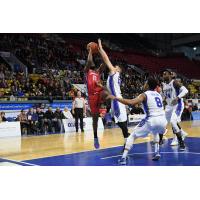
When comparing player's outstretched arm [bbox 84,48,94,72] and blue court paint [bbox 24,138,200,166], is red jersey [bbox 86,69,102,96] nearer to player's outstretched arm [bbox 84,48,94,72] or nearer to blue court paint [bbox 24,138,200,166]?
player's outstretched arm [bbox 84,48,94,72]

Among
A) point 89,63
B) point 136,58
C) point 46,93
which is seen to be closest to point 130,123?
point 46,93

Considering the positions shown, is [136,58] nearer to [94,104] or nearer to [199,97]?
[199,97]

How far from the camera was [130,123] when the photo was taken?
16.5 m

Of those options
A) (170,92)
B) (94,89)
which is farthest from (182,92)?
(94,89)

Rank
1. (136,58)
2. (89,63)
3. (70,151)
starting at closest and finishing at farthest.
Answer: (89,63)
(70,151)
(136,58)

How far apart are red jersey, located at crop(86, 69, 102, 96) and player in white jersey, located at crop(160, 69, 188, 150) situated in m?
1.98

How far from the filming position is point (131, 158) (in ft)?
22.1

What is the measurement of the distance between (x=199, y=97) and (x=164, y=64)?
6715mm

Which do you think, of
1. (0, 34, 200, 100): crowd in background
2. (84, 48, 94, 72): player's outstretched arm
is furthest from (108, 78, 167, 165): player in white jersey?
(0, 34, 200, 100): crowd in background

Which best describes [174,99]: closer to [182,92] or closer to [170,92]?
[182,92]

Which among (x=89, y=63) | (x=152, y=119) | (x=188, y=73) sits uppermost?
(x=188, y=73)

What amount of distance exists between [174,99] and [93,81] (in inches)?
83.9

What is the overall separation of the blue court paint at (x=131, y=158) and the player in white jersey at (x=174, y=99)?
1.40 ft

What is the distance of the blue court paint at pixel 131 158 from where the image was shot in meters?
6.12
